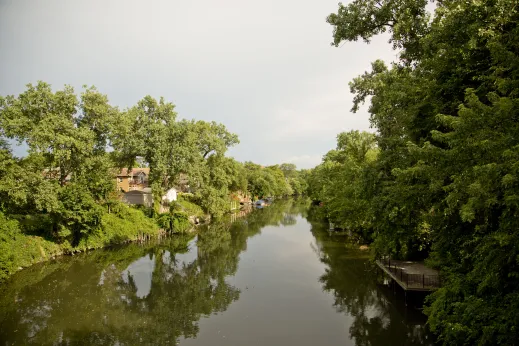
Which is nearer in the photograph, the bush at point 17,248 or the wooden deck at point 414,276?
the wooden deck at point 414,276

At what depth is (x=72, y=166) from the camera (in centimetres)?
3038

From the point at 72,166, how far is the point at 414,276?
29304 mm

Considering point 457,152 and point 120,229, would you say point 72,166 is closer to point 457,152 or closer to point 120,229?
point 120,229

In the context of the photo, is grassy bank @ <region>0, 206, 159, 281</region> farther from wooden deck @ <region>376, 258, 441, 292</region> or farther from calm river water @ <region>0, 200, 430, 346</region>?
wooden deck @ <region>376, 258, 441, 292</region>

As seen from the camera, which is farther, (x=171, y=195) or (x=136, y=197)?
(x=171, y=195)

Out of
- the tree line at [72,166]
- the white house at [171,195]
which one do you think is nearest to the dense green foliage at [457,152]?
the tree line at [72,166]

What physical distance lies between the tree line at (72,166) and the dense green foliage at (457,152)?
927 inches

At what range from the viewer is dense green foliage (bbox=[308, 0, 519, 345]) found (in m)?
7.94

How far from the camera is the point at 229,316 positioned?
707 inches

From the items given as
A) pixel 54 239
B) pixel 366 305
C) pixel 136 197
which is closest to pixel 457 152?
pixel 366 305

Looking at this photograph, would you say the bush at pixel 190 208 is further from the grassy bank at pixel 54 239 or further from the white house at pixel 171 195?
the grassy bank at pixel 54 239

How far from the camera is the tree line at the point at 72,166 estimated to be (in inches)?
1020

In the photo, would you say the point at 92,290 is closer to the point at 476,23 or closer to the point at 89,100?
the point at 89,100

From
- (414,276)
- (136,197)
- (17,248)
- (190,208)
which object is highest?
(136,197)
